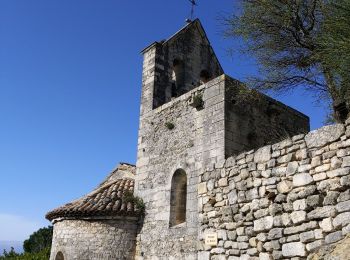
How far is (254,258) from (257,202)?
996 mm

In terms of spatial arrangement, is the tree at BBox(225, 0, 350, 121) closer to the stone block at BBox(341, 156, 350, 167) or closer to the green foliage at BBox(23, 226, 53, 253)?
the stone block at BBox(341, 156, 350, 167)

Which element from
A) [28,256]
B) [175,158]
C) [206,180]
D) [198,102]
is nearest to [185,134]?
[175,158]

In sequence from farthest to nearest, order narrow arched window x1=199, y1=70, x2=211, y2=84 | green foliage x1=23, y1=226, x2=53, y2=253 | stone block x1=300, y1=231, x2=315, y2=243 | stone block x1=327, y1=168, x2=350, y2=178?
green foliage x1=23, y1=226, x2=53, y2=253
narrow arched window x1=199, y1=70, x2=211, y2=84
stone block x1=300, y1=231, x2=315, y2=243
stone block x1=327, y1=168, x2=350, y2=178

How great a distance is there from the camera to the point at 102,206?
11.5 metres

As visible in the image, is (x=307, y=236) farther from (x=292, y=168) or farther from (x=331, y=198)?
(x=292, y=168)

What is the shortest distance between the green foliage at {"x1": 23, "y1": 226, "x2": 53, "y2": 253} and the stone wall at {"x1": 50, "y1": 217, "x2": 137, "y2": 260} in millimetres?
30405

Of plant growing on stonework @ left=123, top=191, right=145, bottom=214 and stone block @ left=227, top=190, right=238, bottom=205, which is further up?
plant growing on stonework @ left=123, top=191, right=145, bottom=214

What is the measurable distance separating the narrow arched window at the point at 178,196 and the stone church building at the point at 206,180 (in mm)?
27

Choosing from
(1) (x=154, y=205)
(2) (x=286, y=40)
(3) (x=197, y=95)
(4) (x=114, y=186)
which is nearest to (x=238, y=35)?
(2) (x=286, y=40)

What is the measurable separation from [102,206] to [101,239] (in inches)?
35.0

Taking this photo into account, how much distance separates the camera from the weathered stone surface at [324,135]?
259 inches

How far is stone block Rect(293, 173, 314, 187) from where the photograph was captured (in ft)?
22.5

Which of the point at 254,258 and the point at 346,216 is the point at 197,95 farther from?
the point at 346,216

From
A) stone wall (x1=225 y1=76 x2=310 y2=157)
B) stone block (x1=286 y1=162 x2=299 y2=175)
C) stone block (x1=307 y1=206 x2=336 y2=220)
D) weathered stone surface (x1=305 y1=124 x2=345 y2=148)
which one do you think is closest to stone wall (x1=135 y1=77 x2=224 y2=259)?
stone wall (x1=225 y1=76 x2=310 y2=157)
